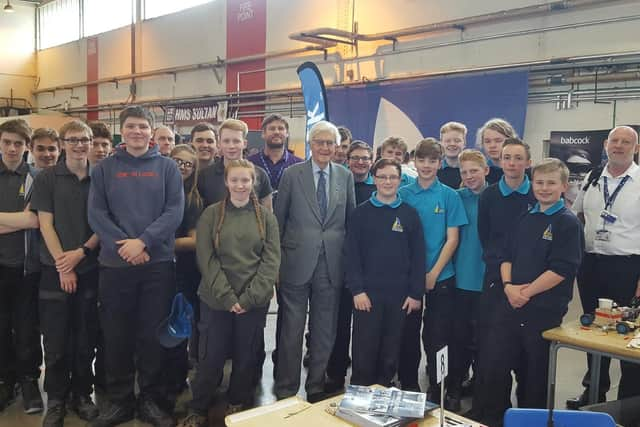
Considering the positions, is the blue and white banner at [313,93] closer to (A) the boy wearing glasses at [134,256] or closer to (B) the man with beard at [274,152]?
(B) the man with beard at [274,152]

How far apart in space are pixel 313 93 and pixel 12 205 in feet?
12.6

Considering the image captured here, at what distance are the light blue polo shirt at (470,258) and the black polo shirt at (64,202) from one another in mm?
1991

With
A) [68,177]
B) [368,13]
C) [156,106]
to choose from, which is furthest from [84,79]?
[68,177]

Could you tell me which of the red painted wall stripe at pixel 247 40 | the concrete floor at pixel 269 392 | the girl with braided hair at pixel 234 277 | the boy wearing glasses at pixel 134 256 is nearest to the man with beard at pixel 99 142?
the boy wearing glasses at pixel 134 256

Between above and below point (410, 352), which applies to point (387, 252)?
above

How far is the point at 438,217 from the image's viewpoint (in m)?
3.07

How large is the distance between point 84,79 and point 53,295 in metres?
13.5

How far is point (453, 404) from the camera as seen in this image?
318 cm

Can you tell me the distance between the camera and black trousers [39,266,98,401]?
113 inches

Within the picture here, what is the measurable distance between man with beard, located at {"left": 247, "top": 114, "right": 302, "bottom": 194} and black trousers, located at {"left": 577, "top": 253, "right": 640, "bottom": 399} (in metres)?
1.96

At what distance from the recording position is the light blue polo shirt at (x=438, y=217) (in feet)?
Answer: 10.1

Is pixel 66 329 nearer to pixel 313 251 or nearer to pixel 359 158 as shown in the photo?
pixel 313 251

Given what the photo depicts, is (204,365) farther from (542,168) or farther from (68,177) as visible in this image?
(542,168)

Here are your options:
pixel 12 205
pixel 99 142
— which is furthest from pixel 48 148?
pixel 12 205
